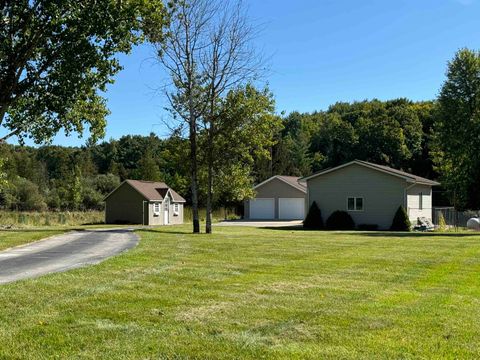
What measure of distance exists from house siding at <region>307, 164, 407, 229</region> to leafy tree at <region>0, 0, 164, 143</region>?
1006 inches

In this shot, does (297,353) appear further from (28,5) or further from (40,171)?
(40,171)

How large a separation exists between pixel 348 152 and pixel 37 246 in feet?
220

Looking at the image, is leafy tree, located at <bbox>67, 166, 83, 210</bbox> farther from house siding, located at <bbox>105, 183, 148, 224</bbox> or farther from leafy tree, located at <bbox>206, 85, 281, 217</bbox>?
leafy tree, located at <bbox>206, 85, 281, 217</bbox>

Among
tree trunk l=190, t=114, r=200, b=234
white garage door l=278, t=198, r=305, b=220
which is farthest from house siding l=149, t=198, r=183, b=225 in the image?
tree trunk l=190, t=114, r=200, b=234

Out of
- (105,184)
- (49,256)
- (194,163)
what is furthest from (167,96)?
(105,184)

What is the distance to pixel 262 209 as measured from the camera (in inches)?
2224

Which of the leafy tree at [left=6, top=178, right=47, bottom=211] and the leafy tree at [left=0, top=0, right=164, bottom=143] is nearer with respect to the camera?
the leafy tree at [left=0, top=0, right=164, bottom=143]

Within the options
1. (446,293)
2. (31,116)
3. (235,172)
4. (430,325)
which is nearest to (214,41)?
(235,172)

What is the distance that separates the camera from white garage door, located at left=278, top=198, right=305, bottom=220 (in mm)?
55594

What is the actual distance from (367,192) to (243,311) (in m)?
32.5

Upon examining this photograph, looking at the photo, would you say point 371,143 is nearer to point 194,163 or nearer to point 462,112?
point 462,112

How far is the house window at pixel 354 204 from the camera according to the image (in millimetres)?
38766

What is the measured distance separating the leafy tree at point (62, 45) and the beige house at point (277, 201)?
4034 cm

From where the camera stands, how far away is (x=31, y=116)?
17672mm
